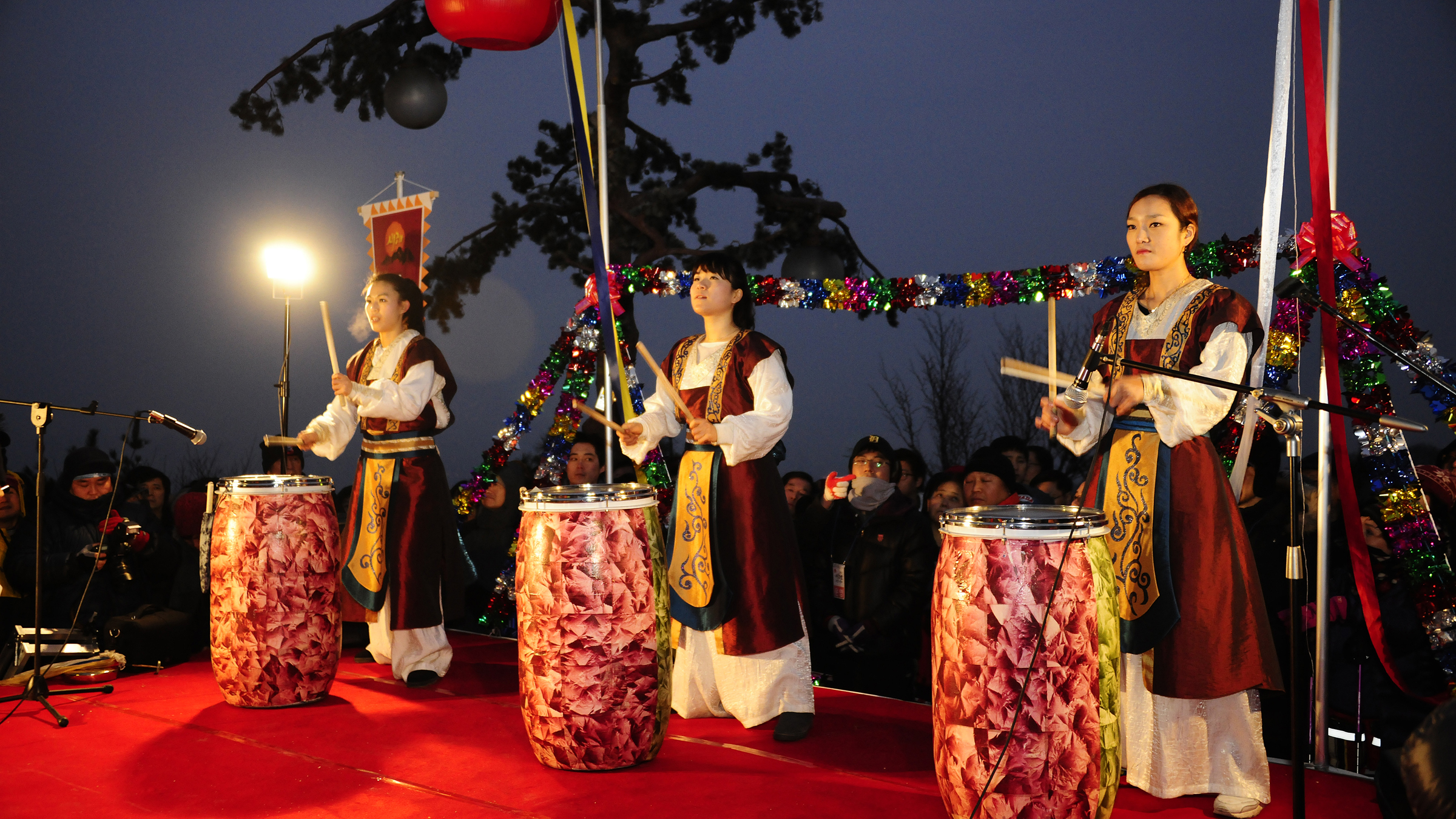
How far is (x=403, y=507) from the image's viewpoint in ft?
12.3

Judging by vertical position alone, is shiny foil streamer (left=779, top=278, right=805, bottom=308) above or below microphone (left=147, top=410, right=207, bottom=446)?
above

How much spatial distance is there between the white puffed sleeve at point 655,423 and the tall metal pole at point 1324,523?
181 cm

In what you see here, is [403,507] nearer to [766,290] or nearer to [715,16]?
[766,290]

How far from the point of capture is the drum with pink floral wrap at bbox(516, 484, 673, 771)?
2.63 m

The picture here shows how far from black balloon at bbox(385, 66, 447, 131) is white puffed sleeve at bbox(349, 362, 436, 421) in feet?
6.02

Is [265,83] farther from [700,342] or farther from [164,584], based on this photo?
[700,342]

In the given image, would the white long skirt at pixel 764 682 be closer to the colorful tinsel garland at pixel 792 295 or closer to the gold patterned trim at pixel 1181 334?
the colorful tinsel garland at pixel 792 295

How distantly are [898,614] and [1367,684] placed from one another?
1.40 m

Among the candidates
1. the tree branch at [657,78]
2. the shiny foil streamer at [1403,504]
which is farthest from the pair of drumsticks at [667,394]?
the tree branch at [657,78]

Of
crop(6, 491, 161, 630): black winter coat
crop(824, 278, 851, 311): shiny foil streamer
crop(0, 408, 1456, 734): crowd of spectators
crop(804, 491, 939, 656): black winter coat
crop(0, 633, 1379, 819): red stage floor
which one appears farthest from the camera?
crop(6, 491, 161, 630): black winter coat

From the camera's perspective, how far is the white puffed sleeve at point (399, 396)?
362cm

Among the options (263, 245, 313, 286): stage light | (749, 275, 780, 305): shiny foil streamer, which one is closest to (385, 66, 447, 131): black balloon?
(263, 245, 313, 286): stage light

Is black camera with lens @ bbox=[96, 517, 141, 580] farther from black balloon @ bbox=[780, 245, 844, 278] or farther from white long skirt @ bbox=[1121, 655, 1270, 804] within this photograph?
white long skirt @ bbox=[1121, 655, 1270, 804]

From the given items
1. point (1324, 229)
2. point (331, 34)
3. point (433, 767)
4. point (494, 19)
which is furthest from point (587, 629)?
point (331, 34)
